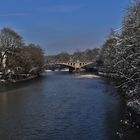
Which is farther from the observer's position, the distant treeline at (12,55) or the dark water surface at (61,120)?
the distant treeline at (12,55)

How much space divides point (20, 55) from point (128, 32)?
66.6 m

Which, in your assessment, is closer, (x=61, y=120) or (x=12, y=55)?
(x=61, y=120)

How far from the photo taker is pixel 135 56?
71.3 ft

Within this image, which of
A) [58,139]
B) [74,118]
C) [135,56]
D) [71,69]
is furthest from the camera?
[71,69]

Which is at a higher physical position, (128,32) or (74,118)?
(128,32)

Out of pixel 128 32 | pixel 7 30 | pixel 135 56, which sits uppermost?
pixel 7 30

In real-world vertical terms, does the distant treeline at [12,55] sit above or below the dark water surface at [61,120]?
above

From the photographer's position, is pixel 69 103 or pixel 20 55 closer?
pixel 69 103

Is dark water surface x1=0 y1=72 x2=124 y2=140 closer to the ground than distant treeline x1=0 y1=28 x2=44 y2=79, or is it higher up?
closer to the ground

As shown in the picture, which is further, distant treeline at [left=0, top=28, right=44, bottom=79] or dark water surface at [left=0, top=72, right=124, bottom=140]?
distant treeline at [left=0, top=28, right=44, bottom=79]

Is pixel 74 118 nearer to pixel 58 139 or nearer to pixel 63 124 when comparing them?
pixel 63 124

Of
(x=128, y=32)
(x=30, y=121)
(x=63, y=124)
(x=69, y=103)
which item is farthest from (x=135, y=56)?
(x=69, y=103)

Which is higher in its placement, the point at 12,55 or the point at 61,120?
the point at 12,55

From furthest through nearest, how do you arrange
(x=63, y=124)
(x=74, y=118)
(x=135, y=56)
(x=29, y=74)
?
(x=29, y=74) → (x=74, y=118) → (x=63, y=124) → (x=135, y=56)
